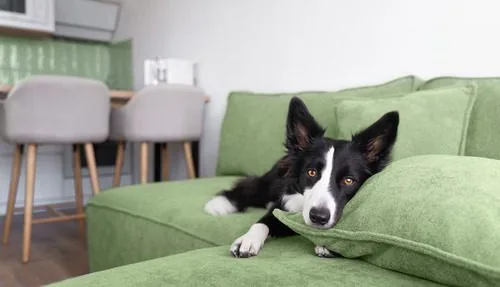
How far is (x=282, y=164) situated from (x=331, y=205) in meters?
0.46

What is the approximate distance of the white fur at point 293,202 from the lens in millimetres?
1362

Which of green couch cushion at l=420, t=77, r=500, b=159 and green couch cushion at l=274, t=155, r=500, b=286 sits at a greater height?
green couch cushion at l=420, t=77, r=500, b=159

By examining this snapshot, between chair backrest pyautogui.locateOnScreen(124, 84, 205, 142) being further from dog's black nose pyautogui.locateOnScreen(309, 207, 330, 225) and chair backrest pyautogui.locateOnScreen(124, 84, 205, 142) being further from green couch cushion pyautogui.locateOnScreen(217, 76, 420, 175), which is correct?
dog's black nose pyautogui.locateOnScreen(309, 207, 330, 225)

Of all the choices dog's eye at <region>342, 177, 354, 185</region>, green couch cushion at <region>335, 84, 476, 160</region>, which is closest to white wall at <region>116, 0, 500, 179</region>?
green couch cushion at <region>335, 84, 476, 160</region>

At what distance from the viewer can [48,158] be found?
4.06 meters

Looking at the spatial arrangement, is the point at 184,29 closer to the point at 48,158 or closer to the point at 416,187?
the point at 48,158

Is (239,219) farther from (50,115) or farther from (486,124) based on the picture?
(50,115)

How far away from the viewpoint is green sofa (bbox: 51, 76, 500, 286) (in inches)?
35.6

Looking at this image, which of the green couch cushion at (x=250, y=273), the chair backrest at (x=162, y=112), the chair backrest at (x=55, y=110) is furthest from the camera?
the chair backrest at (x=162, y=112)

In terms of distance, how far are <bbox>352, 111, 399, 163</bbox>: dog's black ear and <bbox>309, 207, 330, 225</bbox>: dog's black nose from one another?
0.30m

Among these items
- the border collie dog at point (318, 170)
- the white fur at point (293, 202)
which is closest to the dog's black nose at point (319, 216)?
the border collie dog at point (318, 170)

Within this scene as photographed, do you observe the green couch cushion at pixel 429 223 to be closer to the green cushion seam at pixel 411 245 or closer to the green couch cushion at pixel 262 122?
the green cushion seam at pixel 411 245

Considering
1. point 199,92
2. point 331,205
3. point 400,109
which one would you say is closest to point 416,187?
point 331,205

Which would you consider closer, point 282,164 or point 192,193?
point 282,164
